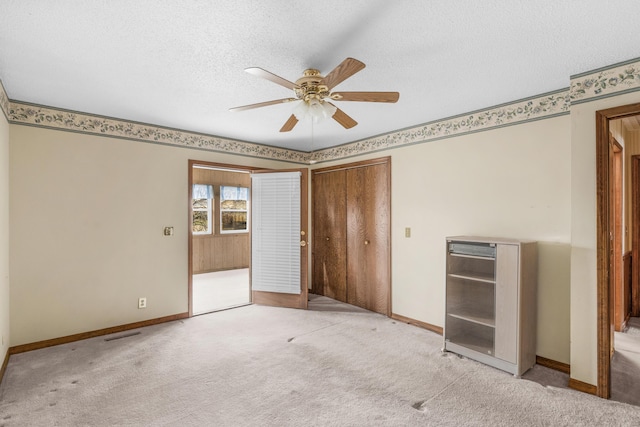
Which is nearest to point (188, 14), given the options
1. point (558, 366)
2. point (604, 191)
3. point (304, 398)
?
point (304, 398)

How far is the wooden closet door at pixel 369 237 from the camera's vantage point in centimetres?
423

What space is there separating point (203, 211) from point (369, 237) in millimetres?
4653

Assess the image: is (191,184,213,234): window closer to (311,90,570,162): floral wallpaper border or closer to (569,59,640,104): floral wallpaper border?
(311,90,570,162): floral wallpaper border

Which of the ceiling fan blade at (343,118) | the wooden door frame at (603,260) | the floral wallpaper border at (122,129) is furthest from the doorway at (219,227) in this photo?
the wooden door frame at (603,260)

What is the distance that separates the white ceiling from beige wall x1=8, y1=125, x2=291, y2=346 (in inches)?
24.8

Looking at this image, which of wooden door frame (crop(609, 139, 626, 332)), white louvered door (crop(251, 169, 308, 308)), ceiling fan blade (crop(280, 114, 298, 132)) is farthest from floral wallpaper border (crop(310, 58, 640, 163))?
ceiling fan blade (crop(280, 114, 298, 132))

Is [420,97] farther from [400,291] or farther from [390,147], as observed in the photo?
[400,291]

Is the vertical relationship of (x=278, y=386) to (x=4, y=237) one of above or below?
below

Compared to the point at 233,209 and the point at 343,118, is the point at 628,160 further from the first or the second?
the point at 233,209

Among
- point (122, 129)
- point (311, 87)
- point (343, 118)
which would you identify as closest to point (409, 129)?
point (343, 118)

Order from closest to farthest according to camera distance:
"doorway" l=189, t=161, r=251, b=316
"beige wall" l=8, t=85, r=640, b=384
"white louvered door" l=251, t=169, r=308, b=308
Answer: "beige wall" l=8, t=85, r=640, b=384 < "white louvered door" l=251, t=169, r=308, b=308 < "doorway" l=189, t=161, r=251, b=316

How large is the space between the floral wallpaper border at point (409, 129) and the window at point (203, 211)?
307 centimetres

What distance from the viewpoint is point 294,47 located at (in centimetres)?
204

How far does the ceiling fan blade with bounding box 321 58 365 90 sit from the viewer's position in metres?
1.71
